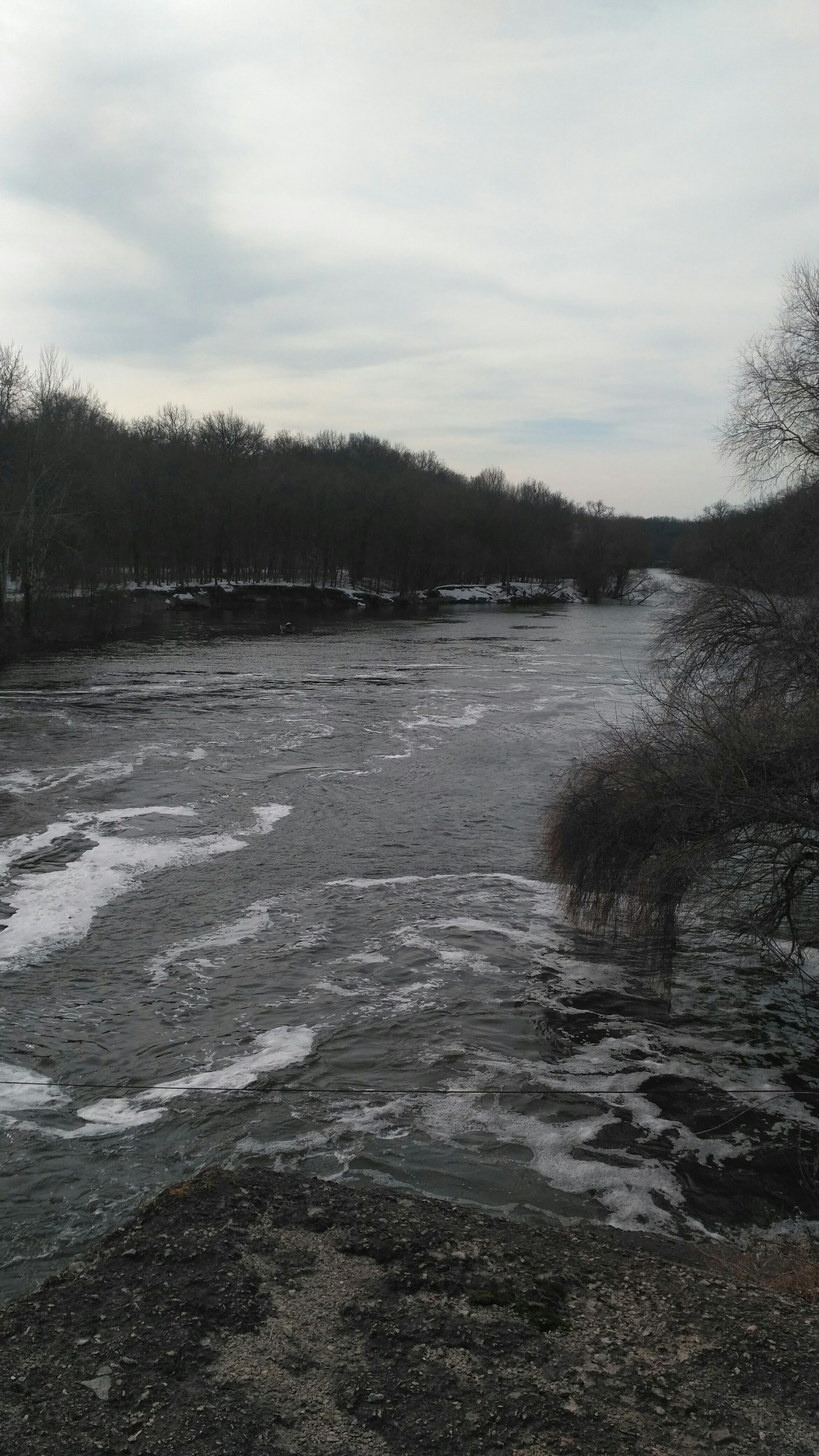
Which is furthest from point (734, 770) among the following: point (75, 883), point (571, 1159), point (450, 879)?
point (75, 883)

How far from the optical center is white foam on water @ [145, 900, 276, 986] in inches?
579

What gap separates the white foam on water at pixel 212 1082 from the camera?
35.3 feet

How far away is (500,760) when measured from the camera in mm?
29031

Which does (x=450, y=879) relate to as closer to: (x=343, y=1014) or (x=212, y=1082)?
(x=343, y=1014)

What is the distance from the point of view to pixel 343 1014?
44.0 ft

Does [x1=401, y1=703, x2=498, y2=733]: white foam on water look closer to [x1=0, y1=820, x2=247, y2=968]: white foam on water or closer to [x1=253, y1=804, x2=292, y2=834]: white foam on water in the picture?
[x1=253, y1=804, x2=292, y2=834]: white foam on water

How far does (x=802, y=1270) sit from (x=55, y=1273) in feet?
20.0

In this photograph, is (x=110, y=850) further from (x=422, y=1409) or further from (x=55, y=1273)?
(x=422, y=1409)

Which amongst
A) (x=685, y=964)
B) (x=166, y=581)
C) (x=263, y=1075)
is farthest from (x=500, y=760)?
(x=166, y=581)

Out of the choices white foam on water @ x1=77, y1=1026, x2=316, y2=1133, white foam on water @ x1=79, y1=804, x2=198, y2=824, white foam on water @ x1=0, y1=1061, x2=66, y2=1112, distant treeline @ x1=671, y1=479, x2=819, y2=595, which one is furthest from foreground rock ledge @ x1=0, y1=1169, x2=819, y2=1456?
distant treeline @ x1=671, y1=479, x2=819, y2=595

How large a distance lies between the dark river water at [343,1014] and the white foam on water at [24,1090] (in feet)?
0.12

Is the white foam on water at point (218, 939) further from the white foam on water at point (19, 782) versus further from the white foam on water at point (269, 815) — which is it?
the white foam on water at point (19, 782)

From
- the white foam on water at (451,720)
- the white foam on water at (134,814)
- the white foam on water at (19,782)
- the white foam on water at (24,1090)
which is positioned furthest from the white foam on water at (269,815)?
the white foam on water at (451,720)

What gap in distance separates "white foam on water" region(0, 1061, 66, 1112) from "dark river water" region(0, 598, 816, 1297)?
4 cm
